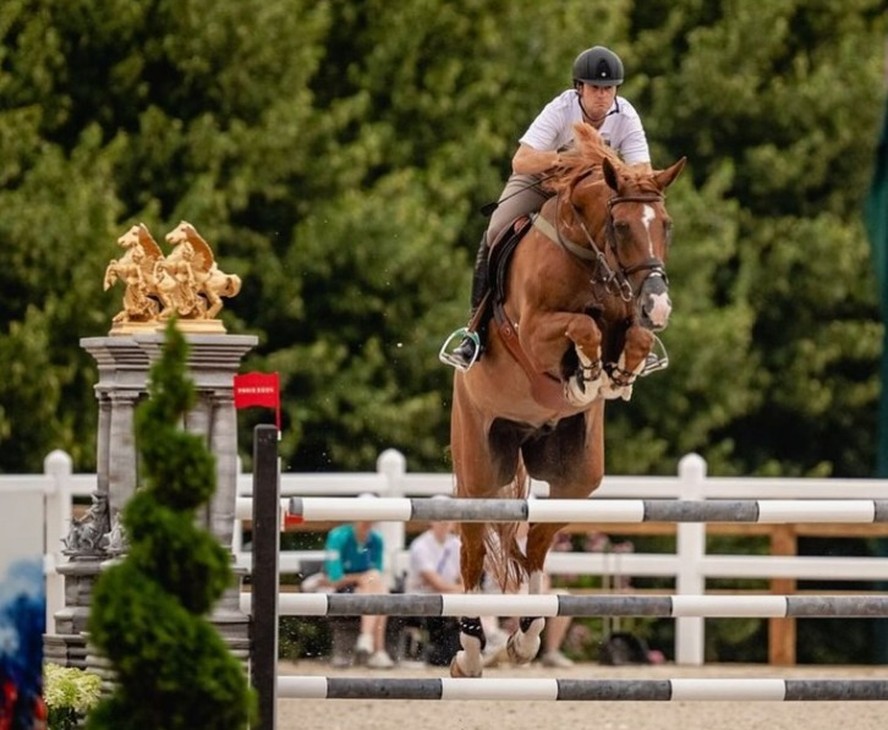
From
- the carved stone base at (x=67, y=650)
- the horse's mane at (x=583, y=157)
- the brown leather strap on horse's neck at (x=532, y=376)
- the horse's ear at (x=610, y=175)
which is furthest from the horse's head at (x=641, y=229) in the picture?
the carved stone base at (x=67, y=650)

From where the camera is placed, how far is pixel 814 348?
20.9m

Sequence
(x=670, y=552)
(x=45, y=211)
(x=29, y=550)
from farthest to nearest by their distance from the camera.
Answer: (x=670, y=552), (x=45, y=211), (x=29, y=550)

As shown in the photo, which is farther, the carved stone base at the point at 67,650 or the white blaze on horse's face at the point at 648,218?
the carved stone base at the point at 67,650

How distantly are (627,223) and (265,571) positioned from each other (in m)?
2.21

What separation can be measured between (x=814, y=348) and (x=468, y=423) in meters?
12.8

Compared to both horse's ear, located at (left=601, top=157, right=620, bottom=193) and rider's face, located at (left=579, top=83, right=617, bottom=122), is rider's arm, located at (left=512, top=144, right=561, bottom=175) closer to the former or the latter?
rider's face, located at (left=579, top=83, right=617, bottom=122)

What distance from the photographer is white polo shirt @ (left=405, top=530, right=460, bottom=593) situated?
1273 centimetres

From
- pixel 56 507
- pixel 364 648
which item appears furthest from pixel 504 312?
pixel 56 507

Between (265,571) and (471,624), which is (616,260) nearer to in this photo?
(471,624)

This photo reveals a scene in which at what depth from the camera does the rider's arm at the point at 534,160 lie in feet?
26.6

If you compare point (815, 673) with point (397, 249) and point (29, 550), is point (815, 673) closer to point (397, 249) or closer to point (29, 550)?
point (397, 249)

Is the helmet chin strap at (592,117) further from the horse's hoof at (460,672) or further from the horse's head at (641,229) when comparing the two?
the horse's hoof at (460,672)

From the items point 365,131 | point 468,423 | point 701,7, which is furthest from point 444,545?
point 701,7

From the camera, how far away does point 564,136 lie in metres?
8.23
